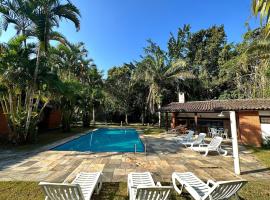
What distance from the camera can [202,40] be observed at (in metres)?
34.6

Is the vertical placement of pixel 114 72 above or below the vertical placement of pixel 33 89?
above

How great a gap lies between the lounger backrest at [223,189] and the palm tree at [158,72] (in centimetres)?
2023

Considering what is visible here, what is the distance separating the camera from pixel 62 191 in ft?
13.0

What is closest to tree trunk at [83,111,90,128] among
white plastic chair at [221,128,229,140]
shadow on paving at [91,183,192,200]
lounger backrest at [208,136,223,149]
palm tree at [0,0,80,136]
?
palm tree at [0,0,80,136]

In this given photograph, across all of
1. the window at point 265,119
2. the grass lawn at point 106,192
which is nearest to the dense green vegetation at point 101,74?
the window at point 265,119

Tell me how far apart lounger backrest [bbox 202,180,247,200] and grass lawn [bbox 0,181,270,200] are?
1.16m

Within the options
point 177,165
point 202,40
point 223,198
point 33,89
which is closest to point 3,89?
point 33,89

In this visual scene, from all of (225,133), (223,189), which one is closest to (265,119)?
(225,133)

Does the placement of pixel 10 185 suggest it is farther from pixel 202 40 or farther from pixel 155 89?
pixel 202 40

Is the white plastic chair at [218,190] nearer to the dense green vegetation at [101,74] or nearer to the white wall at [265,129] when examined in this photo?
the dense green vegetation at [101,74]

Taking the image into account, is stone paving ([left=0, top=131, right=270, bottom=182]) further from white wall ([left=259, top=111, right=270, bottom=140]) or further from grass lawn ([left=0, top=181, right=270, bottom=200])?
white wall ([left=259, top=111, right=270, bottom=140])

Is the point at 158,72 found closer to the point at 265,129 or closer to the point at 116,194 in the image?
the point at 265,129

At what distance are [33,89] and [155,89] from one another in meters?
15.3

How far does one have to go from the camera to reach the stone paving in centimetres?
670
